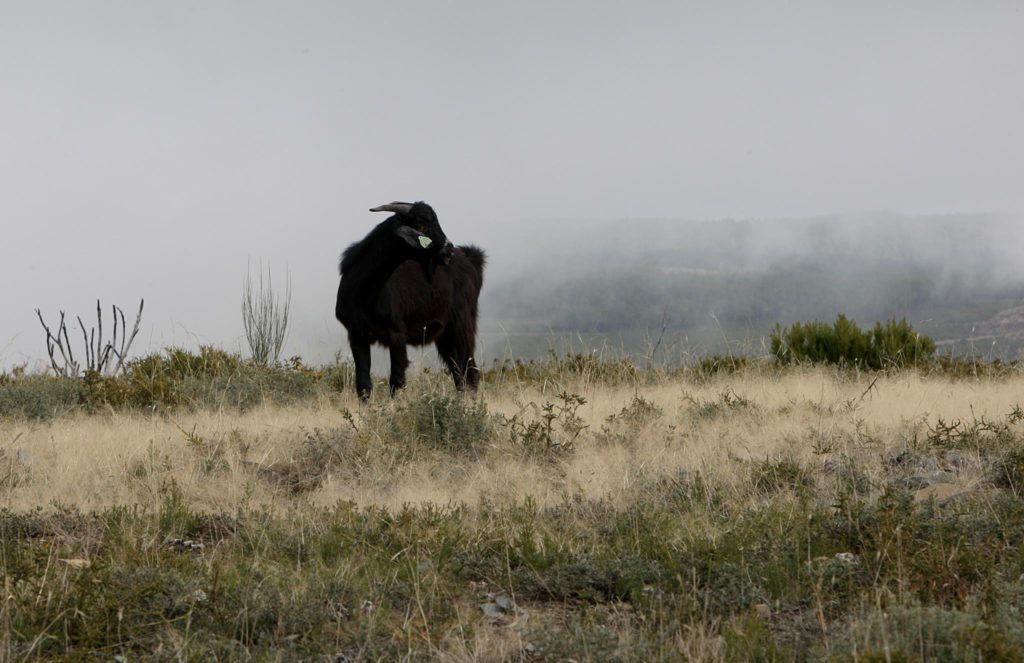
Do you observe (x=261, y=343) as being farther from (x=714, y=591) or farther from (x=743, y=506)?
(x=714, y=591)


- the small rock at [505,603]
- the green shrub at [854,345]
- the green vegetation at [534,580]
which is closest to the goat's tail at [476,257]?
the green shrub at [854,345]

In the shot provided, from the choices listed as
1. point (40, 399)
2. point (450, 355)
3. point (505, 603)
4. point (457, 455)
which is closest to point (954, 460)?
point (457, 455)

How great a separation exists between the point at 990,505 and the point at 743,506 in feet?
4.41

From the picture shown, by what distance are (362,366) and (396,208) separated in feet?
5.46

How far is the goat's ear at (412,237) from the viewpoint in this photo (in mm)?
10000

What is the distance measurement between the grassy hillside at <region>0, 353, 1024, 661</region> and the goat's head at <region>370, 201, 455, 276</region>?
1681mm

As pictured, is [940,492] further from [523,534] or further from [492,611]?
[492,611]

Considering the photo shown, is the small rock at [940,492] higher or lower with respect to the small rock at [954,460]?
lower

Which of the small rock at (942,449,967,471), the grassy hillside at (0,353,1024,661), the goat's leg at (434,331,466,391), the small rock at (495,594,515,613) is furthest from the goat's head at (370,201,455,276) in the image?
the small rock at (495,594,515,613)

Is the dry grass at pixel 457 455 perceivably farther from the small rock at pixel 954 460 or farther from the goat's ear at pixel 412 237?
the goat's ear at pixel 412 237

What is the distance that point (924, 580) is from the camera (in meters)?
4.37

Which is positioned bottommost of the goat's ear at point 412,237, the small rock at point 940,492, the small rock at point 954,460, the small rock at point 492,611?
the small rock at point 492,611

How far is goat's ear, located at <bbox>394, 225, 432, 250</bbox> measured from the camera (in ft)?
32.8

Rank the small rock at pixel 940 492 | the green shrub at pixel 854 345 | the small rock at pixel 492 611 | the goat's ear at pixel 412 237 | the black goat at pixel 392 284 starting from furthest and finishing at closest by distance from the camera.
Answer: the green shrub at pixel 854 345 < the black goat at pixel 392 284 < the goat's ear at pixel 412 237 < the small rock at pixel 940 492 < the small rock at pixel 492 611
